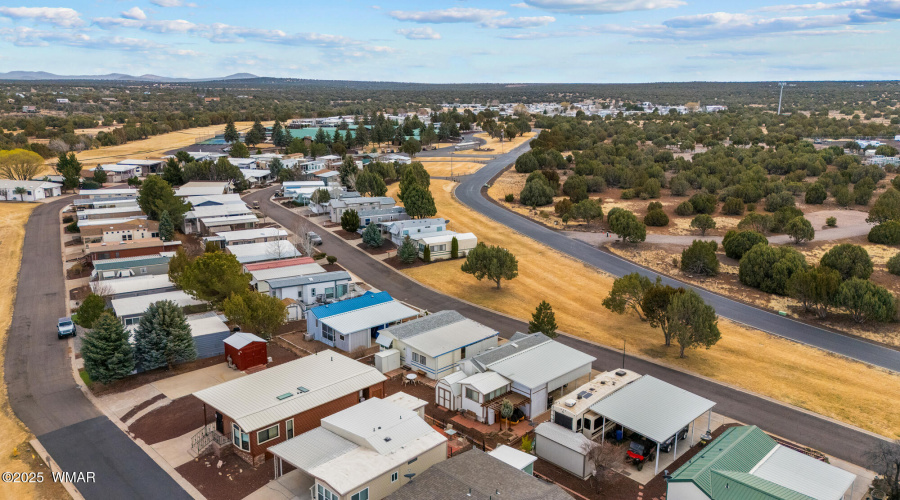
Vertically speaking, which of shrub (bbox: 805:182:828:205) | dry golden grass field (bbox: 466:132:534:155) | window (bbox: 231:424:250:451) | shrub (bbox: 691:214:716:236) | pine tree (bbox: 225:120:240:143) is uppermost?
pine tree (bbox: 225:120:240:143)

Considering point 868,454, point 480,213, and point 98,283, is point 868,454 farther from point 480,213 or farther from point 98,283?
point 480,213

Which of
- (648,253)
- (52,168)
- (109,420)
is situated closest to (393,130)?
(52,168)

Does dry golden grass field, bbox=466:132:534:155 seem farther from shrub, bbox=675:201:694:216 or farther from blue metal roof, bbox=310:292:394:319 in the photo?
blue metal roof, bbox=310:292:394:319

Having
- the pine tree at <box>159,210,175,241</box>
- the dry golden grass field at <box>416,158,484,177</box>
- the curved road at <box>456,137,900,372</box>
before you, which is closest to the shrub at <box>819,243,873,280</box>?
the curved road at <box>456,137,900,372</box>

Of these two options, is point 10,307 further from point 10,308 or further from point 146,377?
point 146,377

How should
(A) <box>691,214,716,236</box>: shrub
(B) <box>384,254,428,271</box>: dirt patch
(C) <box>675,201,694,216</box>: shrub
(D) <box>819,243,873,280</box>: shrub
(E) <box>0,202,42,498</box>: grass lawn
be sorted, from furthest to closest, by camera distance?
1. (C) <box>675,201,694,216</box>: shrub
2. (A) <box>691,214,716,236</box>: shrub
3. (B) <box>384,254,428,271</box>: dirt patch
4. (D) <box>819,243,873,280</box>: shrub
5. (E) <box>0,202,42,498</box>: grass lawn

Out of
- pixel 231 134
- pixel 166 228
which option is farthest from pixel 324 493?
pixel 231 134

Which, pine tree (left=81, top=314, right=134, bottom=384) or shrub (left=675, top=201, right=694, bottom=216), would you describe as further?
shrub (left=675, top=201, right=694, bottom=216)

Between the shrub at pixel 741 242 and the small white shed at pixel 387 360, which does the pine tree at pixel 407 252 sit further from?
the shrub at pixel 741 242
